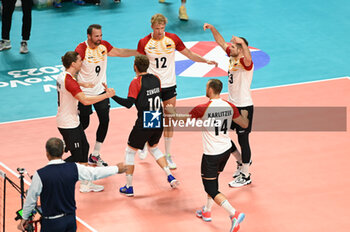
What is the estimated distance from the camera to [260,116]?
11852 millimetres

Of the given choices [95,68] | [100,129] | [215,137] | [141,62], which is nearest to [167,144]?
[100,129]

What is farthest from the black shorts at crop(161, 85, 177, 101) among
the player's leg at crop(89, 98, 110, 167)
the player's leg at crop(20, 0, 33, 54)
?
the player's leg at crop(20, 0, 33, 54)

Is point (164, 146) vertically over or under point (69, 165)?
under

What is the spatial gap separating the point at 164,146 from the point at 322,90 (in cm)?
419

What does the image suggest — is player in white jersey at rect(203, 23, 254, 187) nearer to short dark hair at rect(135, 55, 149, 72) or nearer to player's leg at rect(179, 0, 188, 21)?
short dark hair at rect(135, 55, 149, 72)

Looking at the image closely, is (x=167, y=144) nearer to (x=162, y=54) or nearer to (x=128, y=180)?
(x=128, y=180)

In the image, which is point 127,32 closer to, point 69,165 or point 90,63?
point 90,63

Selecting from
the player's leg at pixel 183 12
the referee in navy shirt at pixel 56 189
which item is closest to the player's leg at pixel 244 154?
the referee in navy shirt at pixel 56 189

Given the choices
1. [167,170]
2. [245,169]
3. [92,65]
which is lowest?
[167,170]

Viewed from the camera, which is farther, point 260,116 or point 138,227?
point 260,116

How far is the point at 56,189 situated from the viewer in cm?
621

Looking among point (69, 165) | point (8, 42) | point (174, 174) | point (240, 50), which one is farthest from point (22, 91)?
point (69, 165)

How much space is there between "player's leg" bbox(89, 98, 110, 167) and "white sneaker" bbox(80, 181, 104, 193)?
0.73 meters

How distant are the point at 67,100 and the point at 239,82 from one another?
2.53 meters
